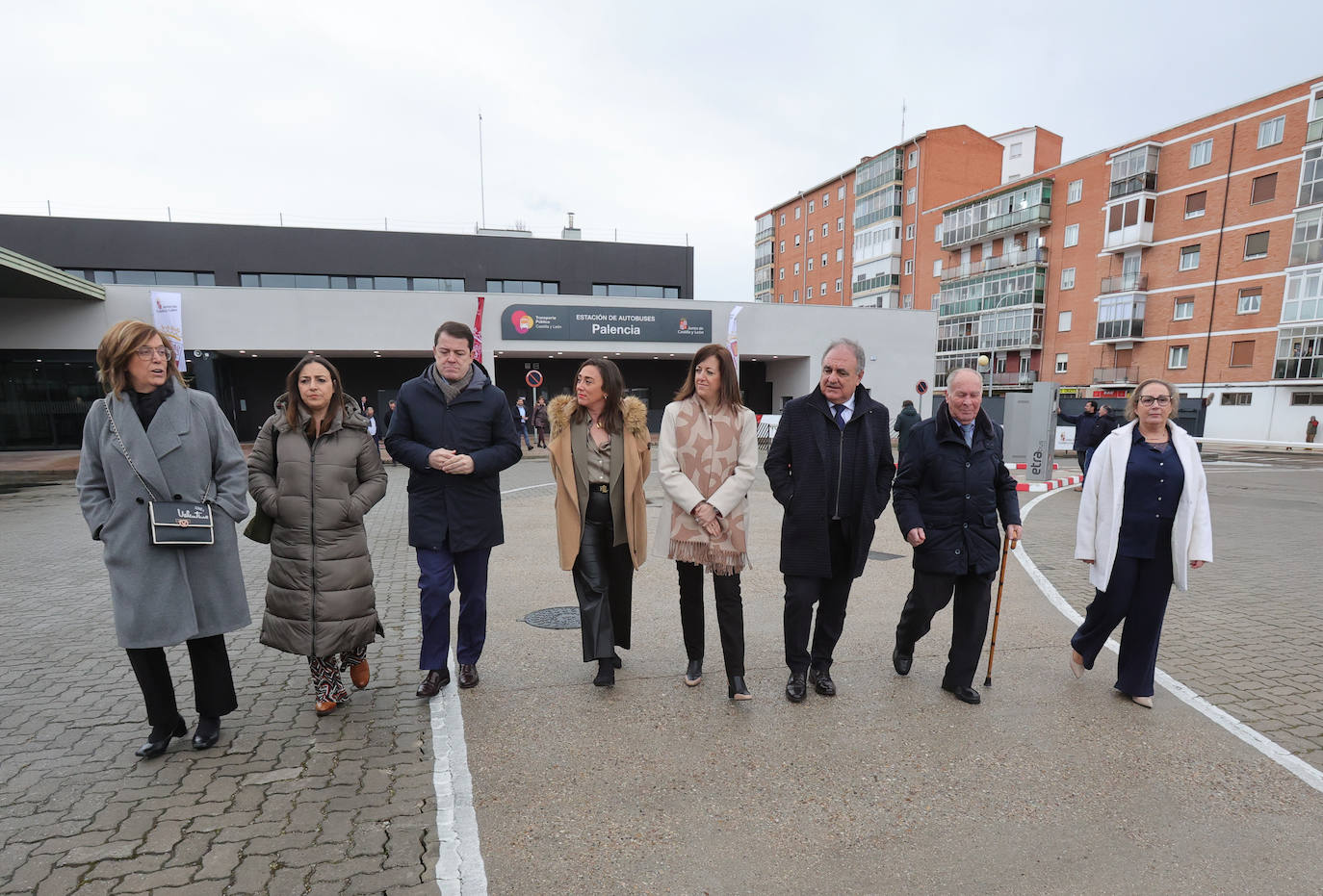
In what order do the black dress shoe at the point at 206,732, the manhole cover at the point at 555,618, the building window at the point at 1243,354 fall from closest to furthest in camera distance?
the black dress shoe at the point at 206,732 → the manhole cover at the point at 555,618 → the building window at the point at 1243,354

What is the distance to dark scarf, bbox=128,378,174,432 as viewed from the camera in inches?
117

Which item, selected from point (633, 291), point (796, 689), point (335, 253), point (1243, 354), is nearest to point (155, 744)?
point (796, 689)

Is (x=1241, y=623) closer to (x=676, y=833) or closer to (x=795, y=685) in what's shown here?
(x=795, y=685)

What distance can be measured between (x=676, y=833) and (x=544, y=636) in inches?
94.2

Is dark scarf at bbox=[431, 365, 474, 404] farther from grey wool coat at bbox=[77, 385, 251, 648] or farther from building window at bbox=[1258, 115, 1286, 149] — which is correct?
building window at bbox=[1258, 115, 1286, 149]

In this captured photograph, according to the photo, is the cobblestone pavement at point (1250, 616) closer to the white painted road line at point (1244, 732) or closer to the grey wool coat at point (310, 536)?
the white painted road line at point (1244, 732)

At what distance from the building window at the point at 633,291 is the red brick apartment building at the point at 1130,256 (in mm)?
22908

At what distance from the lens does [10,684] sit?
3.91m

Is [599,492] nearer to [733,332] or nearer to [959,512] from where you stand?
[959,512]

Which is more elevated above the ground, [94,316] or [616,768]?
[94,316]

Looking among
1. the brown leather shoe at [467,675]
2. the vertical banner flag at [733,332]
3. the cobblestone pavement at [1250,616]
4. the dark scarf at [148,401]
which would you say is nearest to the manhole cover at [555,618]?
the brown leather shoe at [467,675]

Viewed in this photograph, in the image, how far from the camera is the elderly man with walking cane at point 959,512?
3664 millimetres

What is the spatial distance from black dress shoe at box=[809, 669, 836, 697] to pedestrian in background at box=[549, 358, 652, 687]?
120 centimetres

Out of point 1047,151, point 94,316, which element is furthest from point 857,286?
point 94,316
